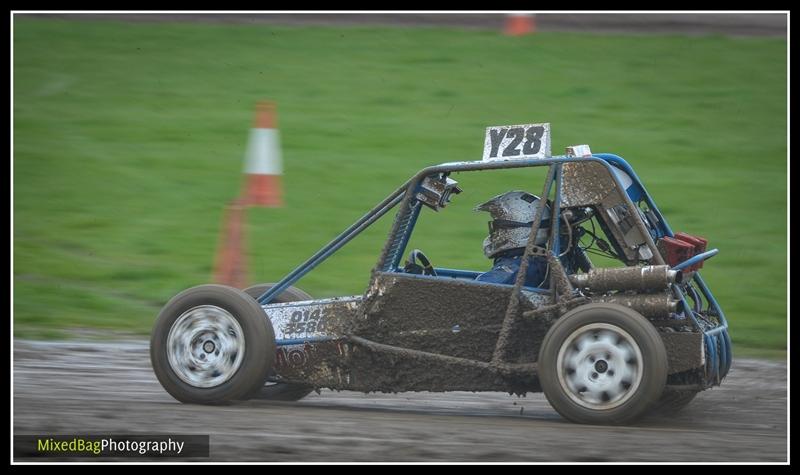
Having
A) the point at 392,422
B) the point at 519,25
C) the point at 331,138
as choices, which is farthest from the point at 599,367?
the point at 519,25

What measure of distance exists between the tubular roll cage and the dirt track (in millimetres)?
458

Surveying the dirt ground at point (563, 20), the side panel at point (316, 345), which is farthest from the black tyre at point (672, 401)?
the dirt ground at point (563, 20)

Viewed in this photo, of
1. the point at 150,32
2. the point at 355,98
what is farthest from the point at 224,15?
the point at 355,98

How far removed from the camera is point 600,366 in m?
6.87

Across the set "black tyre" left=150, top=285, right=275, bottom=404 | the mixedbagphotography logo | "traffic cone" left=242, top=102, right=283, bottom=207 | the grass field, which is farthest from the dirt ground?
the mixedbagphotography logo

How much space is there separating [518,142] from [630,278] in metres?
1.04

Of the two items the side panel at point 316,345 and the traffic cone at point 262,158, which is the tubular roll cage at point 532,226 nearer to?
the side panel at point 316,345

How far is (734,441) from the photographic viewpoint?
21.9 ft

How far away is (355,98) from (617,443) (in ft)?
33.9

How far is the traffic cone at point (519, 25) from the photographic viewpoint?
1795cm

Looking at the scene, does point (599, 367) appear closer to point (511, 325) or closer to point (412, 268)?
point (511, 325)

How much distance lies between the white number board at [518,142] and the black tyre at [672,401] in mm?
1473

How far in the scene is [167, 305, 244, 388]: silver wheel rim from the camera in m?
7.47

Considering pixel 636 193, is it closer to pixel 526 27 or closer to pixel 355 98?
pixel 355 98
